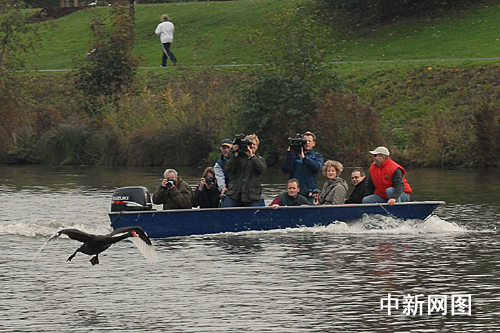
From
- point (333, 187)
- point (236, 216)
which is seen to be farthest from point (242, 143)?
point (333, 187)

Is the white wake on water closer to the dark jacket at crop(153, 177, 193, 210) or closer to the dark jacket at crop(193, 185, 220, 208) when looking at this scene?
the dark jacket at crop(153, 177, 193, 210)

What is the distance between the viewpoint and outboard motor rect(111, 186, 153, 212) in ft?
50.1

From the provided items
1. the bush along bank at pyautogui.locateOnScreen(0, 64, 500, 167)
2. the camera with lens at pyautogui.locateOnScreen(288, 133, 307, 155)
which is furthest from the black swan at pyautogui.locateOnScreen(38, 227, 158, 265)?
the bush along bank at pyautogui.locateOnScreen(0, 64, 500, 167)

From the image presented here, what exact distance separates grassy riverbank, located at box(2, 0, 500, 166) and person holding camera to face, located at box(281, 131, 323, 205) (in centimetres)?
1418

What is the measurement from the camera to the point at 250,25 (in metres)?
52.2

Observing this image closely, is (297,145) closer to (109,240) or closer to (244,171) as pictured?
(244,171)

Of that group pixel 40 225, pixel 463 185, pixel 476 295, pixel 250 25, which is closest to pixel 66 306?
pixel 476 295

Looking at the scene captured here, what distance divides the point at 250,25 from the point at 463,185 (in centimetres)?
3019

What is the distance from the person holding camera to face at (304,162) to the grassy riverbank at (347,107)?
14.2 metres

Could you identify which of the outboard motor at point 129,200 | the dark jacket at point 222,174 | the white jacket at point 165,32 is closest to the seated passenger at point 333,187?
the dark jacket at point 222,174

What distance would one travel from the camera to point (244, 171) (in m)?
15.1

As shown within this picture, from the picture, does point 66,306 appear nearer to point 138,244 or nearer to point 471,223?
point 138,244

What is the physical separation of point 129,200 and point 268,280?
455 centimetres

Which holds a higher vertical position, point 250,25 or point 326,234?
point 250,25
